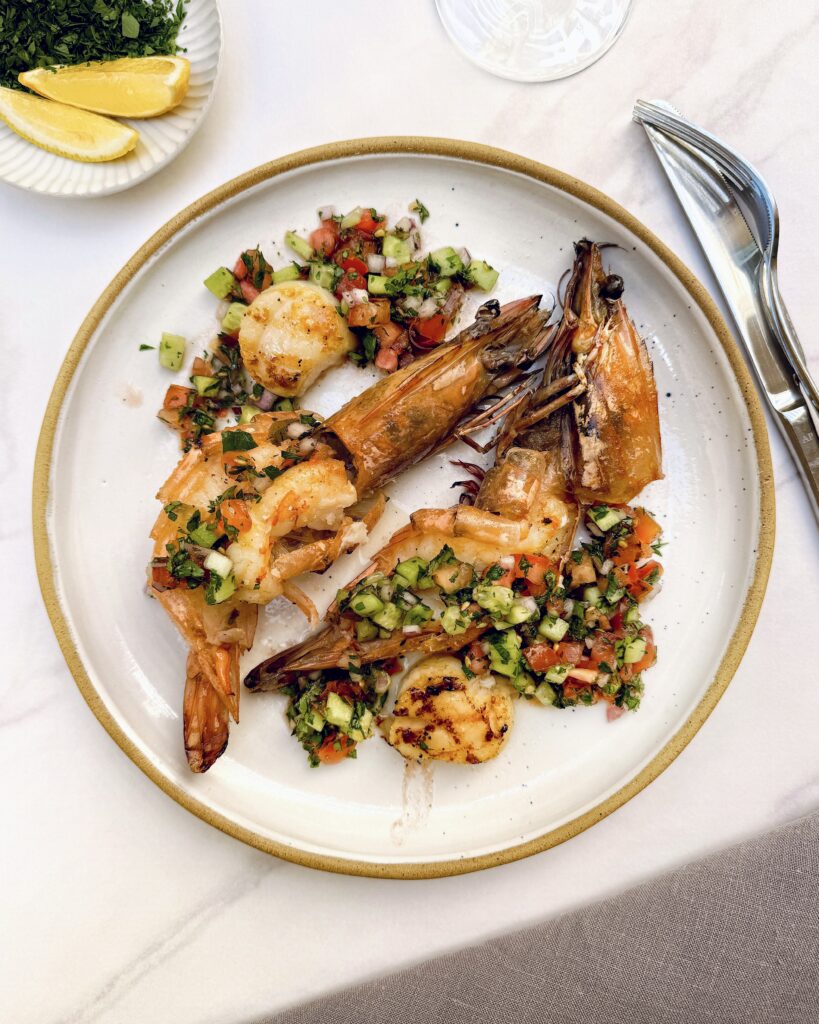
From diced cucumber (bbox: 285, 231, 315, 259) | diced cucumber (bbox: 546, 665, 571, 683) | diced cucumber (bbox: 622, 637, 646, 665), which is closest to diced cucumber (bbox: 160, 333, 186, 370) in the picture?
→ diced cucumber (bbox: 285, 231, 315, 259)

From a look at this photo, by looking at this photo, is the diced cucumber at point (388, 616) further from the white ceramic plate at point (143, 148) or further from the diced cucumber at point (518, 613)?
the white ceramic plate at point (143, 148)

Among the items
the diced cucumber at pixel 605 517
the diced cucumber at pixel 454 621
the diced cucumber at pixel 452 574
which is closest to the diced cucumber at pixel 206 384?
the diced cucumber at pixel 452 574

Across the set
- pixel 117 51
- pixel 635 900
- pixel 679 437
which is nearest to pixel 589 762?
pixel 635 900

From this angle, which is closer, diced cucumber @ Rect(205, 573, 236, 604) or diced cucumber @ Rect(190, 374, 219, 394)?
diced cucumber @ Rect(205, 573, 236, 604)

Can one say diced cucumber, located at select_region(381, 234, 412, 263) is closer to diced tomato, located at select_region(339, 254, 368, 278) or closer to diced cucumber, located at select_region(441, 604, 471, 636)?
diced tomato, located at select_region(339, 254, 368, 278)

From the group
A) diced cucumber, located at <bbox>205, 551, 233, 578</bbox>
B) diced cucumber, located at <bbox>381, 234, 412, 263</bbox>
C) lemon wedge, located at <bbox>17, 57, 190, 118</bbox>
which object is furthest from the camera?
A: diced cucumber, located at <bbox>381, 234, 412, 263</bbox>
